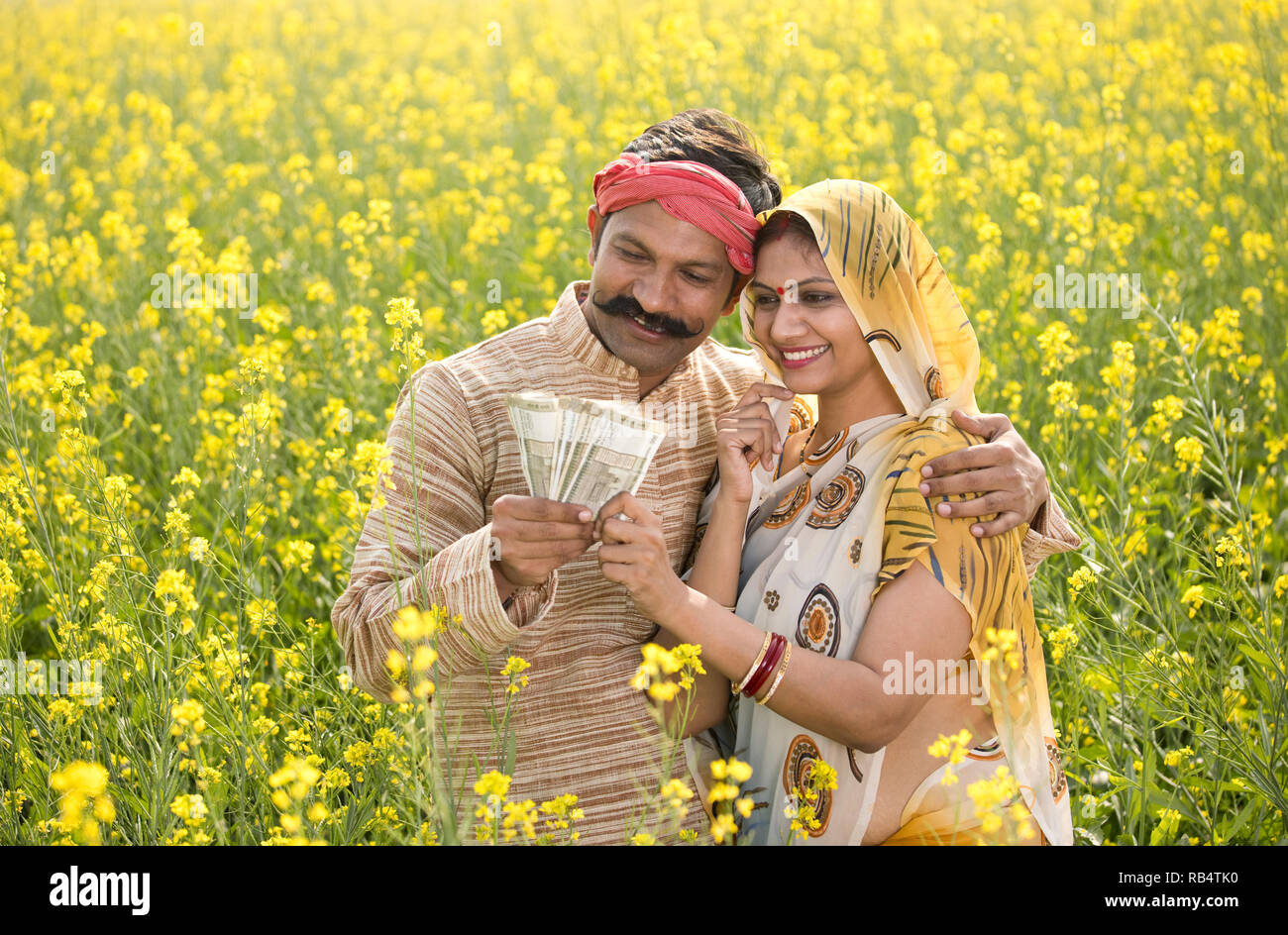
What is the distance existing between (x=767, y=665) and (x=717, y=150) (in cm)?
105

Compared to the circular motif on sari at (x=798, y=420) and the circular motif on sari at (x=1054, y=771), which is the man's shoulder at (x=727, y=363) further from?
the circular motif on sari at (x=1054, y=771)

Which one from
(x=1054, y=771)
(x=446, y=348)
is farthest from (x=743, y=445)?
(x=446, y=348)

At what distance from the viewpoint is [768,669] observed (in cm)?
182

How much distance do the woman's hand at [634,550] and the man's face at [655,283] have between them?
1.76 feet

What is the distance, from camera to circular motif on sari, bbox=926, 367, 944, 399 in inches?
79.9

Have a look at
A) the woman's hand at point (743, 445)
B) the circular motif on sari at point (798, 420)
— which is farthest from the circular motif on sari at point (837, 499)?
the circular motif on sari at point (798, 420)

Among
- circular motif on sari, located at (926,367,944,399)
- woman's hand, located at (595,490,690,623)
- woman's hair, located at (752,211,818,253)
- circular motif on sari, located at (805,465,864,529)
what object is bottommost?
woman's hand, located at (595,490,690,623)

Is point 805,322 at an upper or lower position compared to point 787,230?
lower

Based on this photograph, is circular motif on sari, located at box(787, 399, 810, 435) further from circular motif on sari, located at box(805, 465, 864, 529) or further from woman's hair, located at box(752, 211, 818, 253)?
woman's hair, located at box(752, 211, 818, 253)

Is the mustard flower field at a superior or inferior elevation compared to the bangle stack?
superior

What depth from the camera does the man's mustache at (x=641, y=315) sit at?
2123mm

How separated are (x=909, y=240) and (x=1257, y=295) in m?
2.60

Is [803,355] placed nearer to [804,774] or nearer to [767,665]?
[767,665]

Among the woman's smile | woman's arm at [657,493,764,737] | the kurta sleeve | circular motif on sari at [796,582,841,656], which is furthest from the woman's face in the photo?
the kurta sleeve
